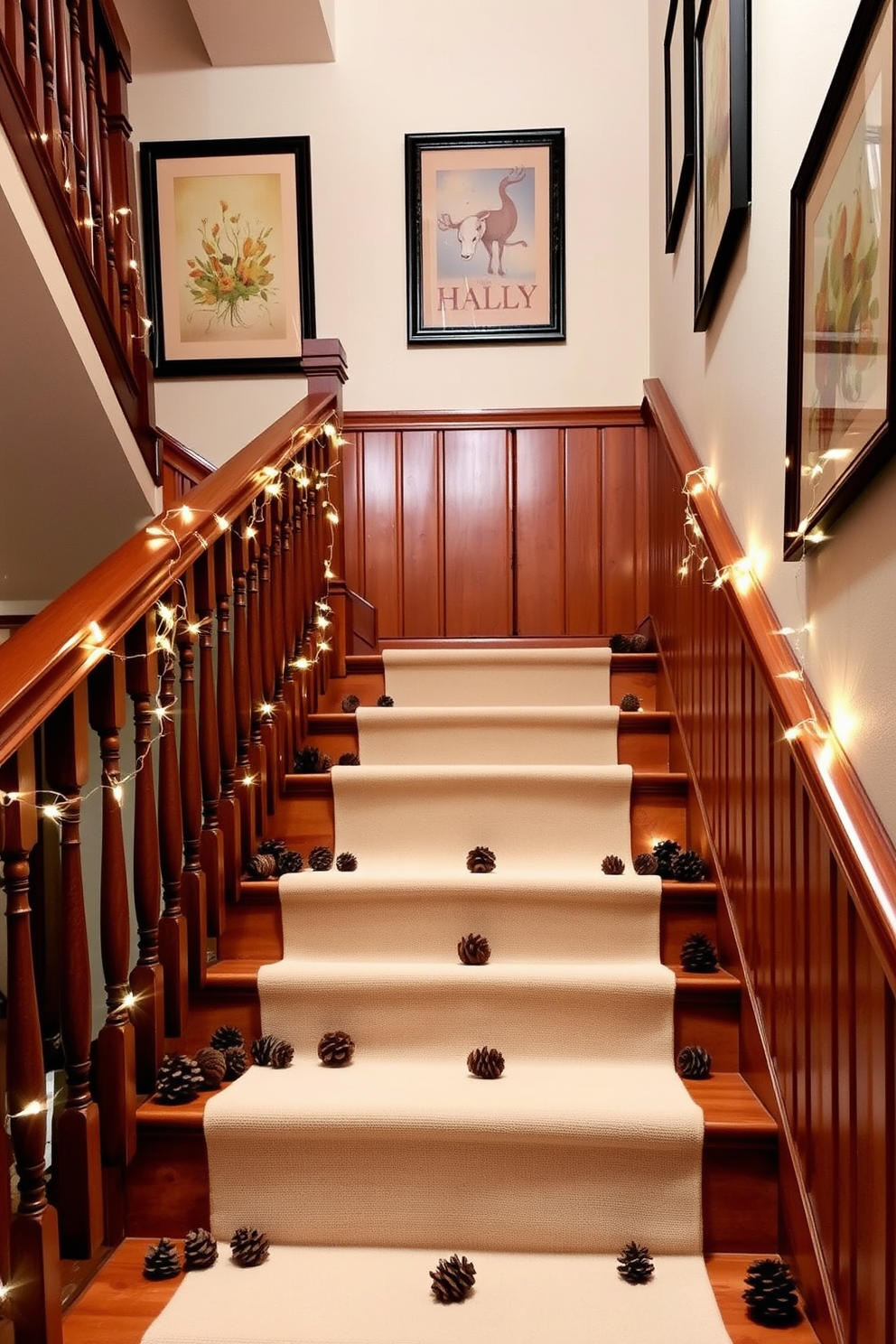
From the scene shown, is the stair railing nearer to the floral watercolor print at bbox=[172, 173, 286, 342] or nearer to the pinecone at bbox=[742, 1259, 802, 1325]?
the pinecone at bbox=[742, 1259, 802, 1325]

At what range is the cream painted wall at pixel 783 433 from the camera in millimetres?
1192

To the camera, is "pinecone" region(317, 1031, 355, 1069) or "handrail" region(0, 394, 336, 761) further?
"pinecone" region(317, 1031, 355, 1069)

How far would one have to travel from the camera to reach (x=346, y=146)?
365 cm

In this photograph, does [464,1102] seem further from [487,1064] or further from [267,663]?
[267,663]

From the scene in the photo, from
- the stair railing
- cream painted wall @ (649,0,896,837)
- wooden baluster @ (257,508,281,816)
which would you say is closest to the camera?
cream painted wall @ (649,0,896,837)

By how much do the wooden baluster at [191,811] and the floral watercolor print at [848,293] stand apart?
0.99 m

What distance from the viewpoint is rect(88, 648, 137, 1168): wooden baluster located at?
5.12ft

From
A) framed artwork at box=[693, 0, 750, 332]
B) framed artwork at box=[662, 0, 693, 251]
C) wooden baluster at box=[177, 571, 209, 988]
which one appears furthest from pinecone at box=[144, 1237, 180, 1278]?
framed artwork at box=[662, 0, 693, 251]

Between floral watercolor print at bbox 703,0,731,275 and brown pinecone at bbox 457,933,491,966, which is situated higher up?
floral watercolor print at bbox 703,0,731,275

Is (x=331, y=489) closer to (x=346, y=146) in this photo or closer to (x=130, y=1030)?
(x=346, y=146)

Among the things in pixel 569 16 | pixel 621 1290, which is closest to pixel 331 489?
pixel 569 16

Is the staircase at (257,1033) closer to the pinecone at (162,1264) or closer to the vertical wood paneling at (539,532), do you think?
the pinecone at (162,1264)

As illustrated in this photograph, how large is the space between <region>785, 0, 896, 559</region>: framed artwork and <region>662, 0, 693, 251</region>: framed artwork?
3.73 feet

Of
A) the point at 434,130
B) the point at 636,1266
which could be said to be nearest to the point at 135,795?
the point at 636,1266
